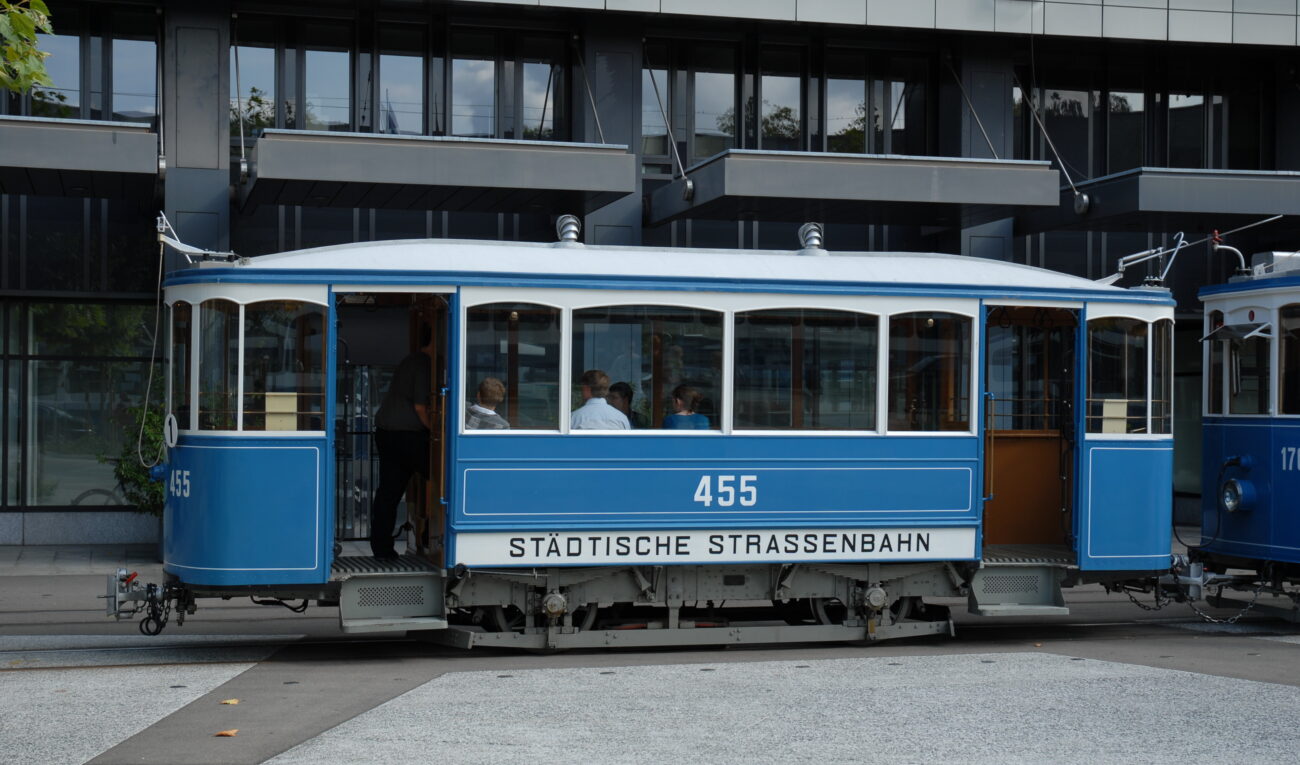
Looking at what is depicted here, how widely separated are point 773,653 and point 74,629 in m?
5.75

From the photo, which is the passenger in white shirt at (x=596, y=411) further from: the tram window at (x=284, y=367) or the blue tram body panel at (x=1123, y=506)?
the blue tram body panel at (x=1123, y=506)

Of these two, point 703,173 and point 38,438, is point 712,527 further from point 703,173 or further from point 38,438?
point 38,438

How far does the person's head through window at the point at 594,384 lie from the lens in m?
10.3

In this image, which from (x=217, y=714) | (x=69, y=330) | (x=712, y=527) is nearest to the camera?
(x=217, y=714)

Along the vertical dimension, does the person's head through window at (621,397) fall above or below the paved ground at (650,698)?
above

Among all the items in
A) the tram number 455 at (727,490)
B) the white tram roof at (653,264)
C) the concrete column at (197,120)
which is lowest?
the tram number 455 at (727,490)

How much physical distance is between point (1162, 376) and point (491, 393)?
5.22 m

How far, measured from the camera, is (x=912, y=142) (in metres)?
21.0

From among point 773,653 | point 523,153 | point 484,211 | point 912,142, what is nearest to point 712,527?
point 773,653

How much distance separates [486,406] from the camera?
10148mm

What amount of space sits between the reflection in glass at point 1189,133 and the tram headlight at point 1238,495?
10783 mm

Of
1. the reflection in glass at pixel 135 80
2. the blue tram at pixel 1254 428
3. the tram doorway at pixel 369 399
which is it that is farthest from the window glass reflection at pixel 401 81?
the blue tram at pixel 1254 428

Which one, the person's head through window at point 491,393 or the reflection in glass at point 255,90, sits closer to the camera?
the person's head through window at point 491,393

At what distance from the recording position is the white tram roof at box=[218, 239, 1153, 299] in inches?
398
